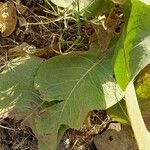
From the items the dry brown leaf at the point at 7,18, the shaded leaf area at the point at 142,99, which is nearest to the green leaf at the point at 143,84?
the shaded leaf area at the point at 142,99

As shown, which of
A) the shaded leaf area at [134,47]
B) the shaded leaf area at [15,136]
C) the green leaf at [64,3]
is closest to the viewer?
the shaded leaf area at [134,47]

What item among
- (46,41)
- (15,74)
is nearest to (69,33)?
(46,41)

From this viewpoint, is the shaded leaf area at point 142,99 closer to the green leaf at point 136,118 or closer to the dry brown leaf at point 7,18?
the green leaf at point 136,118

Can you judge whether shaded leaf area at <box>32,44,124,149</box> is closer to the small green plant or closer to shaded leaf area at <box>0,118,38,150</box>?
the small green plant

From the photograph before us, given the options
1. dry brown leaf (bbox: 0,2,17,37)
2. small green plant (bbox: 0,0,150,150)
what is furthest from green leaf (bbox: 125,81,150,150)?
dry brown leaf (bbox: 0,2,17,37)

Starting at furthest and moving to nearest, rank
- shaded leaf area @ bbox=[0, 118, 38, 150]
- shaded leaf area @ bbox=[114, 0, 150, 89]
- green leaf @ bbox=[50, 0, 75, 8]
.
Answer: shaded leaf area @ bbox=[0, 118, 38, 150], green leaf @ bbox=[50, 0, 75, 8], shaded leaf area @ bbox=[114, 0, 150, 89]

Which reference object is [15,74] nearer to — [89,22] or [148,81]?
[89,22]

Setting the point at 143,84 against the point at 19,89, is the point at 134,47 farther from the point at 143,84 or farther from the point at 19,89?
the point at 19,89

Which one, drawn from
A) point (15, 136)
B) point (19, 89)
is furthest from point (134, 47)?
point (15, 136)
